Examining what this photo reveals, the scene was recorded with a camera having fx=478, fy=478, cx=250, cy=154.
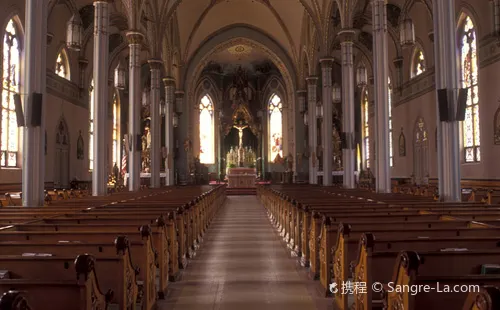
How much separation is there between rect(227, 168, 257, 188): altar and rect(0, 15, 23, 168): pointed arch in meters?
16.4

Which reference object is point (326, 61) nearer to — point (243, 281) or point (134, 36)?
point (134, 36)

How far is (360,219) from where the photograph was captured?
732cm

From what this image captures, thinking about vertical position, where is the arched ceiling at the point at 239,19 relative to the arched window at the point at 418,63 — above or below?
above

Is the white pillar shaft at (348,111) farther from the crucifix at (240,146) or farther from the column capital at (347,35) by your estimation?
the crucifix at (240,146)

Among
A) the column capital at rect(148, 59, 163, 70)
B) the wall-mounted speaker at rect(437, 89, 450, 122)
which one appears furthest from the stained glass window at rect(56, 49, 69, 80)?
the wall-mounted speaker at rect(437, 89, 450, 122)

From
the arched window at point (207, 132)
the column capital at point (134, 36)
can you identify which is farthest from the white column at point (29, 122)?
the arched window at point (207, 132)

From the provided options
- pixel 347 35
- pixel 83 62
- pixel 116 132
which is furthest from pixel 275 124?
pixel 347 35

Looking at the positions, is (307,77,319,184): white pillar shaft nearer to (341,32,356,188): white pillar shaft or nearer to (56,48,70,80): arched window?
(341,32,356,188): white pillar shaft

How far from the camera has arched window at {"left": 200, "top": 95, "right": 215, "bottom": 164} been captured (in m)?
44.3

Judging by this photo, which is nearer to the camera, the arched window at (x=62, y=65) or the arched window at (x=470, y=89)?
the arched window at (x=470, y=89)

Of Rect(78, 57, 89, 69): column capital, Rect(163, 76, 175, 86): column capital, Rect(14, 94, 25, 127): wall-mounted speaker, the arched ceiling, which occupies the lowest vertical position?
Rect(14, 94, 25, 127): wall-mounted speaker

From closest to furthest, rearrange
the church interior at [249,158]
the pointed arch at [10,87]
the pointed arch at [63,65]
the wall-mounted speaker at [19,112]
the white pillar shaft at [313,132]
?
the church interior at [249,158] → the wall-mounted speaker at [19,112] → the pointed arch at [10,87] → the pointed arch at [63,65] → the white pillar shaft at [313,132]

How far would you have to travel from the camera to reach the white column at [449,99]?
11.9m

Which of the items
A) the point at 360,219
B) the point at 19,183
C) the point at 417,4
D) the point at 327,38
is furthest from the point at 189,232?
the point at 417,4
